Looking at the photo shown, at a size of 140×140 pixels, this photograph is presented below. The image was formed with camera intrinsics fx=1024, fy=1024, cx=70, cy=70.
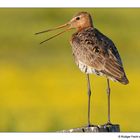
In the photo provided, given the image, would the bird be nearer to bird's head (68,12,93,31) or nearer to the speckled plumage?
the speckled plumage

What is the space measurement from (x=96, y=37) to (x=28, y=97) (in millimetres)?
2369

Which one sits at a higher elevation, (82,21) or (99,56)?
(82,21)

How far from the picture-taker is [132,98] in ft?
44.1

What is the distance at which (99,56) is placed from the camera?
37.6 ft

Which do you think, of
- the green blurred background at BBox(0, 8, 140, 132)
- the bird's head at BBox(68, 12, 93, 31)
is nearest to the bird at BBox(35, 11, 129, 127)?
the bird's head at BBox(68, 12, 93, 31)

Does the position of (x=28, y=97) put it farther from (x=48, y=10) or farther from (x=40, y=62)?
(x=48, y=10)

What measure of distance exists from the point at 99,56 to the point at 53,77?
243 centimetres

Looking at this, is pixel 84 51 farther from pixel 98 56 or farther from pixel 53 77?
pixel 53 77

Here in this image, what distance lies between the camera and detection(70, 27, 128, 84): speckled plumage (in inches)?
448

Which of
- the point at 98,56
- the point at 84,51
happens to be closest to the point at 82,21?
the point at 84,51

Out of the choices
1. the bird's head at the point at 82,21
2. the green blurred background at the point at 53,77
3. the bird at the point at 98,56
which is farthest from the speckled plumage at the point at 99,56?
the green blurred background at the point at 53,77
